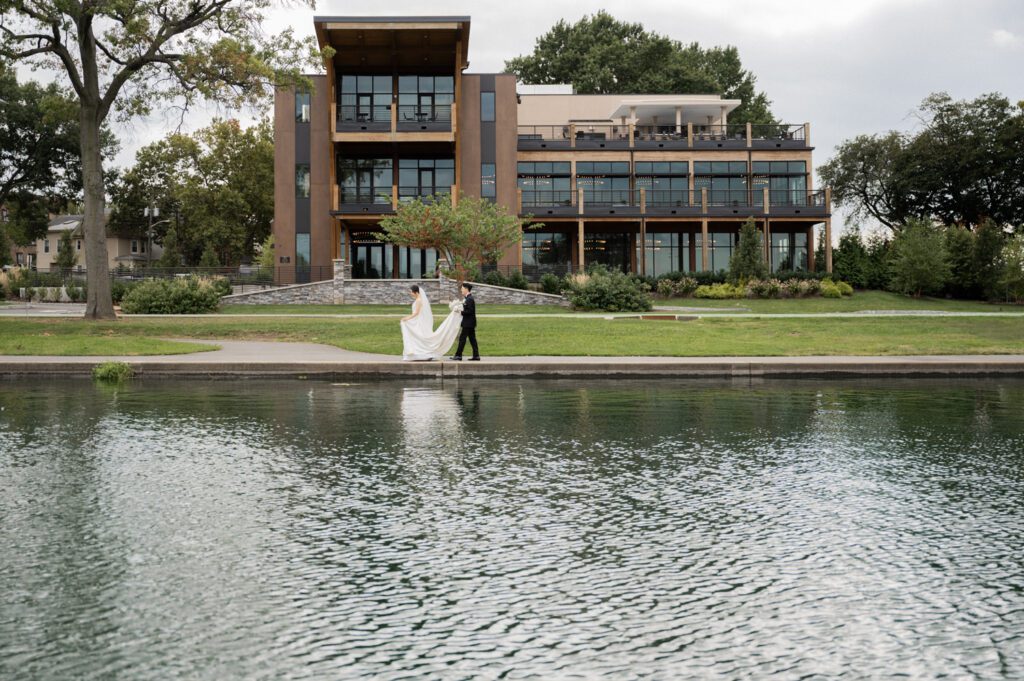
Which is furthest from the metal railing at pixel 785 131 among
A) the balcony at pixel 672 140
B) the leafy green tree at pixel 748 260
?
the leafy green tree at pixel 748 260

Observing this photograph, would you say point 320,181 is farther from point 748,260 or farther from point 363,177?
point 748,260

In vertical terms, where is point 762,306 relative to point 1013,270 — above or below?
below

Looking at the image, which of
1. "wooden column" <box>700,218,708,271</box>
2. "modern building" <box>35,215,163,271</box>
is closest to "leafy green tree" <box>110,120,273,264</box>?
"modern building" <box>35,215,163,271</box>

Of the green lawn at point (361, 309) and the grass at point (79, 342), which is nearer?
the grass at point (79, 342)

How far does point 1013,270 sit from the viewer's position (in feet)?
151

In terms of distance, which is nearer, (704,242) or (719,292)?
(719,292)

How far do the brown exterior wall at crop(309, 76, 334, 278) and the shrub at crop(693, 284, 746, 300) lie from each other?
63.8 ft

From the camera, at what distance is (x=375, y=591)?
194 inches

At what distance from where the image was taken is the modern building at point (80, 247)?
102750 millimetres

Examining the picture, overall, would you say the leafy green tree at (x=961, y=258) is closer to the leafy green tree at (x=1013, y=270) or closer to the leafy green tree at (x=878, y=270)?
the leafy green tree at (x=1013, y=270)

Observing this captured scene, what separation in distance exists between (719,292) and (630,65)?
45.3 metres

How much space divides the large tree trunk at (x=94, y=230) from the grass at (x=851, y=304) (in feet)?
71.9

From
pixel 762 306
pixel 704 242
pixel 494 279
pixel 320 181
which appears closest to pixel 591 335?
pixel 762 306

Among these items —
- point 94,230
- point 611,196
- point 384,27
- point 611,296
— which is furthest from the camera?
point 611,196
